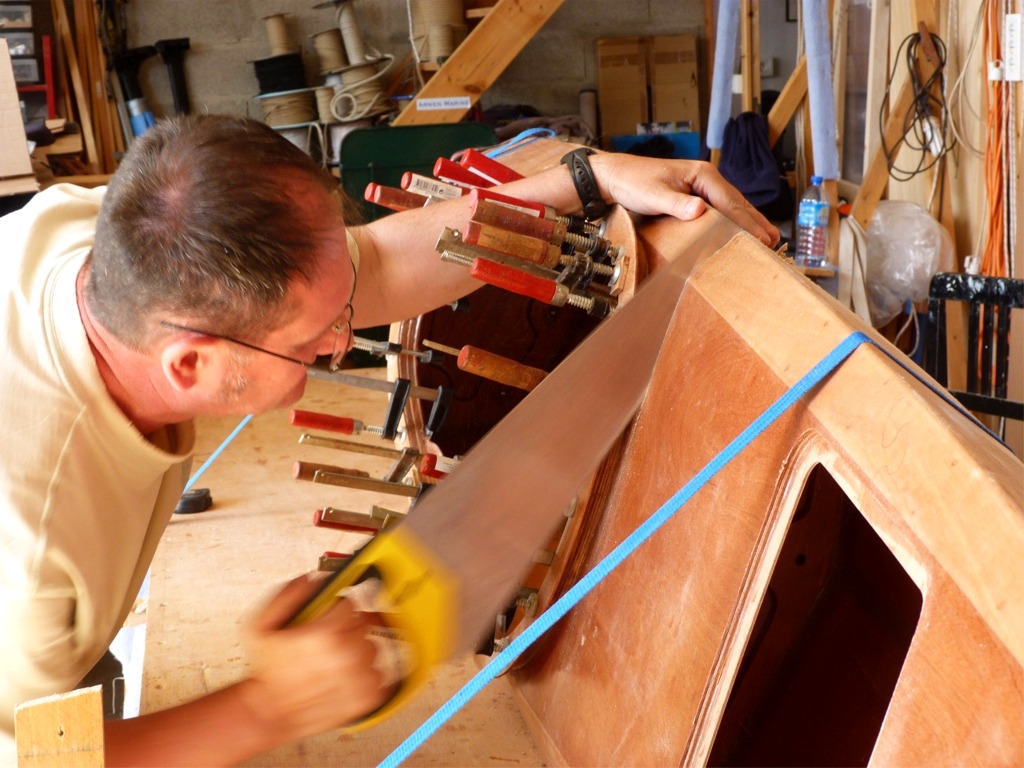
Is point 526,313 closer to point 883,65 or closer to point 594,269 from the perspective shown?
point 594,269

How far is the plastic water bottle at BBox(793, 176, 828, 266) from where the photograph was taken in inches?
152

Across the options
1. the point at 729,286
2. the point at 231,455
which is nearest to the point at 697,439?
the point at 729,286

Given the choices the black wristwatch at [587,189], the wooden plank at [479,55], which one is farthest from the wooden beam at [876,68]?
the black wristwatch at [587,189]

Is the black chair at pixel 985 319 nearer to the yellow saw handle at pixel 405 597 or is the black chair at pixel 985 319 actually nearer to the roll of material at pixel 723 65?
the roll of material at pixel 723 65

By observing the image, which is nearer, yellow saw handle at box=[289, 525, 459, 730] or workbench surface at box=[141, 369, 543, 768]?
yellow saw handle at box=[289, 525, 459, 730]

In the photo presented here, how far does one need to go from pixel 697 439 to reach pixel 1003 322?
1.63 metres

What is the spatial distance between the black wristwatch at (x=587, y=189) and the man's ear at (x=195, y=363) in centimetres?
64

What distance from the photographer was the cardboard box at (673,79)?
21.6 ft

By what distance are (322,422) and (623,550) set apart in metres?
0.96

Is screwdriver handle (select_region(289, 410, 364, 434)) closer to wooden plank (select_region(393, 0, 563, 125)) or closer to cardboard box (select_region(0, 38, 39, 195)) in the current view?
wooden plank (select_region(393, 0, 563, 125))

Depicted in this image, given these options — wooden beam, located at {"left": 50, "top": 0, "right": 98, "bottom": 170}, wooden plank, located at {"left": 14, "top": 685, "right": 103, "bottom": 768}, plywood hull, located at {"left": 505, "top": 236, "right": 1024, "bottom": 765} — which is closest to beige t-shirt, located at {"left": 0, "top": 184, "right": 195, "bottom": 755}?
wooden plank, located at {"left": 14, "top": 685, "right": 103, "bottom": 768}

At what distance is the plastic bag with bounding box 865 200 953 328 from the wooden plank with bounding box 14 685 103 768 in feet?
11.9

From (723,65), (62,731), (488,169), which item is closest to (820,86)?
(723,65)

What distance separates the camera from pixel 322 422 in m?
1.83
